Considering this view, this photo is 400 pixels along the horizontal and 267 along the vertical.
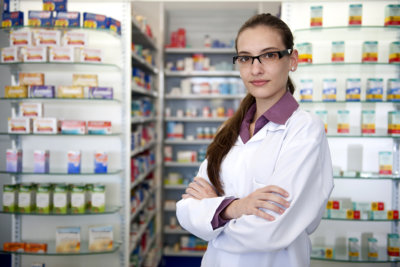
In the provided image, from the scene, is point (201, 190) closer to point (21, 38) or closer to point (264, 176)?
point (264, 176)

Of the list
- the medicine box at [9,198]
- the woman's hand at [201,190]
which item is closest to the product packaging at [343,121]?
the woman's hand at [201,190]

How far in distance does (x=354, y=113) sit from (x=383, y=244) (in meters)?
1.14

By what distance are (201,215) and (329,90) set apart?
2.11 meters

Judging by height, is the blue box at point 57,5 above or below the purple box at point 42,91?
above

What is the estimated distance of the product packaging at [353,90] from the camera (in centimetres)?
302

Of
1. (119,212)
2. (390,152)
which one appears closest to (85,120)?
(119,212)

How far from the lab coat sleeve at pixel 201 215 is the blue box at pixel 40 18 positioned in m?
2.29

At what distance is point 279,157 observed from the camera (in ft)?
4.40

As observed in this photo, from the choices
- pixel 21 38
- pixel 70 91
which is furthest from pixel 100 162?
pixel 21 38

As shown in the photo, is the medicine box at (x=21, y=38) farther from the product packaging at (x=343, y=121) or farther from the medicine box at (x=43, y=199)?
the product packaging at (x=343, y=121)

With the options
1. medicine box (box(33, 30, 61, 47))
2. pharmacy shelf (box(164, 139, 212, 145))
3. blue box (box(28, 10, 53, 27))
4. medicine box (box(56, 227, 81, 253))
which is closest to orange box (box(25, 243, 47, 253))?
medicine box (box(56, 227, 81, 253))

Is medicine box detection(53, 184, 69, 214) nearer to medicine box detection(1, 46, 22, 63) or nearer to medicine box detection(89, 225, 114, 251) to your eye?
medicine box detection(89, 225, 114, 251)

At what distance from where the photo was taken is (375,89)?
3.02 meters

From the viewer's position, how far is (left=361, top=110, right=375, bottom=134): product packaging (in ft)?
9.99
